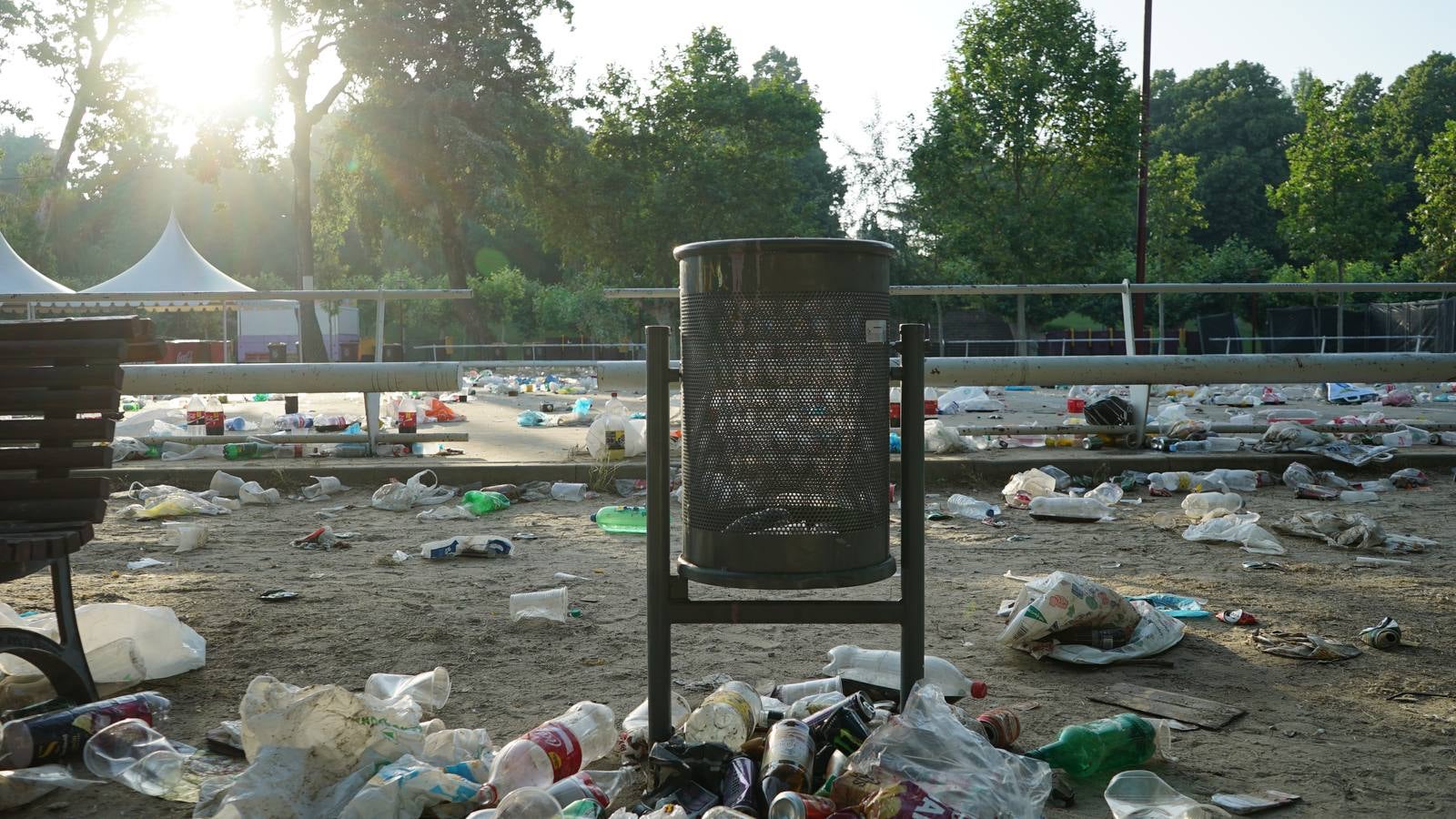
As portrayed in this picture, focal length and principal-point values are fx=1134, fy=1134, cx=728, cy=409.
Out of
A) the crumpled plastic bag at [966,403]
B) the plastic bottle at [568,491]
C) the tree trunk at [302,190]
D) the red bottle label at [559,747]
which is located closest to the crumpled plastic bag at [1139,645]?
the red bottle label at [559,747]

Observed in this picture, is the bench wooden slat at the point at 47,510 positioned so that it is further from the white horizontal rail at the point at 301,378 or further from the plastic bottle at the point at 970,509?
the plastic bottle at the point at 970,509

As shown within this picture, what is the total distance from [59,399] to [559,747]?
179 centimetres

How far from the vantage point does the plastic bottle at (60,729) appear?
2.56 meters

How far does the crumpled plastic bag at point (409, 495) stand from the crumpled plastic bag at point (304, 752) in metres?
4.36

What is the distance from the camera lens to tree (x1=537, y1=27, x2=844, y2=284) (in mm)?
38250

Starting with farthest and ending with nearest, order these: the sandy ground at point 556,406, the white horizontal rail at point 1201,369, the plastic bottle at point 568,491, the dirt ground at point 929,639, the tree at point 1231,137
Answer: the tree at point 1231,137 → the sandy ground at point 556,406 → the white horizontal rail at point 1201,369 → the plastic bottle at point 568,491 → the dirt ground at point 929,639

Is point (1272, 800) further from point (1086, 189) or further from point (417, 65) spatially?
point (417, 65)

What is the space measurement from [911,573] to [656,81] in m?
40.0

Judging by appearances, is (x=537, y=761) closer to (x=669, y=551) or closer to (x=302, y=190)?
(x=669, y=551)

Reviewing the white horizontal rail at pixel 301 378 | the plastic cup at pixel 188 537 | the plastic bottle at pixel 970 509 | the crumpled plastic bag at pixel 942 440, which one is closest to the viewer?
the plastic cup at pixel 188 537

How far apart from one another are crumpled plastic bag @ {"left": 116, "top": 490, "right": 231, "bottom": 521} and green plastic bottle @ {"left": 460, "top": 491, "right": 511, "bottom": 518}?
1.41 meters

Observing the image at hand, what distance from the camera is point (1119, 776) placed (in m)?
2.43

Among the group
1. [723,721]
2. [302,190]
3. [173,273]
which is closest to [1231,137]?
[302,190]

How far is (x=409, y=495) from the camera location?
6848 mm
